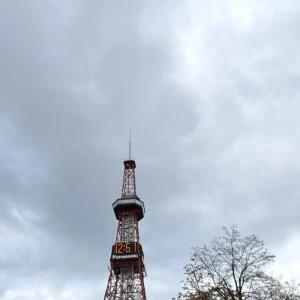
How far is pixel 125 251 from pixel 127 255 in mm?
987

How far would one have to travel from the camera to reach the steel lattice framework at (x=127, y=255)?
75.6 meters

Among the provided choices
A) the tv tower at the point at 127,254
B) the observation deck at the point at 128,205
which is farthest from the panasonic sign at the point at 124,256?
the observation deck at the point at 128,205

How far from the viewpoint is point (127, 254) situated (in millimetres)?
79312

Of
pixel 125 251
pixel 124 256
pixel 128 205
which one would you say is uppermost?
pixel 128 205

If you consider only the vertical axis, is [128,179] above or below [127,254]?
above

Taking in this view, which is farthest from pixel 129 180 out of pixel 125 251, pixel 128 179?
pixel 125 251

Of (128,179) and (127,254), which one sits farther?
(128,179)

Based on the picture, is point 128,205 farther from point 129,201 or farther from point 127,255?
point 127,255

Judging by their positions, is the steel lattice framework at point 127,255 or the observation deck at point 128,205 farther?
the observation deck at point 128,205

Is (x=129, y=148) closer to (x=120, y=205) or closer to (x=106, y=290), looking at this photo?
(x=120, y=205)

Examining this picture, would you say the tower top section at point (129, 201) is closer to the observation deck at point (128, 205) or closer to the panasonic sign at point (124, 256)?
the observation deck at point (128, 205)

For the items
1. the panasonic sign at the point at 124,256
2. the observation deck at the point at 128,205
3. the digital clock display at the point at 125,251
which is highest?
the observation deck at the point at 128,205

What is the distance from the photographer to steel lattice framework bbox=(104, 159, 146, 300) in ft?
248

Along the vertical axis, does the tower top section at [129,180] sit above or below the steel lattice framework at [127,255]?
above
